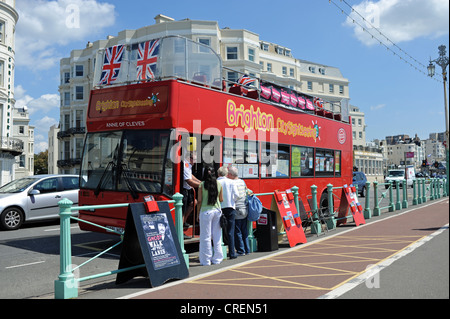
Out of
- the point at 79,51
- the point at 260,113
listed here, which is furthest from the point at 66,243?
the point at 79,51

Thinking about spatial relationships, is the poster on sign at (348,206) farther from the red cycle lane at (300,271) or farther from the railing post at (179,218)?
the railing post at (179,218)

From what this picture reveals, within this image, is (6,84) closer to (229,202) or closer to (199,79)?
(199,79)

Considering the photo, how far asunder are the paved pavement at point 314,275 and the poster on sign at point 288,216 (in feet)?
0.86

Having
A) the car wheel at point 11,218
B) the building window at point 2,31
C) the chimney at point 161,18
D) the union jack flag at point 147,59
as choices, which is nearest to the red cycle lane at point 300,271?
the union jack flag at point 147,59

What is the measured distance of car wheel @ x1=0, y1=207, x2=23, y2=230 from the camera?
497 inches

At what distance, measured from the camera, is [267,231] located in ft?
29.4

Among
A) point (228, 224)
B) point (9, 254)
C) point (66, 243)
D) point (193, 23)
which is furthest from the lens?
point (193, 23)

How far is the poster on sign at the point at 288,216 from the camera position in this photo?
947cm

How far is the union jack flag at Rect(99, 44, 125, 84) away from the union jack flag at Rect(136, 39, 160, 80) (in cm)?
64

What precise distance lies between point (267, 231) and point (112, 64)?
16.8 feet

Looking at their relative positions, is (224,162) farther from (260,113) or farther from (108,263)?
(108,263)

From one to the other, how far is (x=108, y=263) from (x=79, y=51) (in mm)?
46692

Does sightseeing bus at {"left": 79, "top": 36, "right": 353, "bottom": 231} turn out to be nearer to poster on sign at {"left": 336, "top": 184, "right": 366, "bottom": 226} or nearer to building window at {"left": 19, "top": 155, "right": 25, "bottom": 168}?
poster on sign at {"left": 336, "top": 184, "right": 366, "bottom": 226}

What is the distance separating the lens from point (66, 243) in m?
5.55
